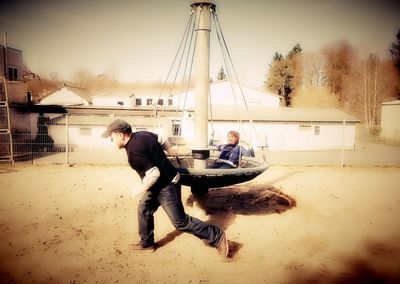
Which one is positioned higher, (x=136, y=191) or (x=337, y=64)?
(x=337, y=64)

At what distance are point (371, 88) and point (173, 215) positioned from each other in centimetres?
4431

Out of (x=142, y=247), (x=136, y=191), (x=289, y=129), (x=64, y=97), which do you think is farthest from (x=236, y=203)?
(x=64, y=97)

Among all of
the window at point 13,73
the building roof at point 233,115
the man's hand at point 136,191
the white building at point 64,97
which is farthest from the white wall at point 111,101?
the man's hand at point 136,191

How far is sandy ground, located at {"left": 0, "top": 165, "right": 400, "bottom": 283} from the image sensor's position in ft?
13.1

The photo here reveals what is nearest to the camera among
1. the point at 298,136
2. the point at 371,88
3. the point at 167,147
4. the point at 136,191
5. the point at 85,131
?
the point at 136,191

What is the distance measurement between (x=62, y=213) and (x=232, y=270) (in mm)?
4331

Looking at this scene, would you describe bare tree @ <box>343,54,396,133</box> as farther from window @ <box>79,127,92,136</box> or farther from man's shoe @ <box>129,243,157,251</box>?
man's shoe @ <box>129,243,157,251</box>

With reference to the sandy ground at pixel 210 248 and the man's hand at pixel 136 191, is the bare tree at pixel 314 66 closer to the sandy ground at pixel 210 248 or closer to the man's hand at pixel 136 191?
the sandy ground at pixel 210 248

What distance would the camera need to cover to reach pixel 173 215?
13.7ft

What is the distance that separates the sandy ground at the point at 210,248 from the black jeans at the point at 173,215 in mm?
415

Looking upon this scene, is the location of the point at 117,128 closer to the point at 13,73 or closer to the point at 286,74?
the point at 13,73

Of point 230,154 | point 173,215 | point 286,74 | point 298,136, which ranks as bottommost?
point 298,136

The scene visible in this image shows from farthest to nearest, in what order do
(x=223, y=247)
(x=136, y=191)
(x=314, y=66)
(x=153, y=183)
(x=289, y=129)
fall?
(x=314, y=66) → (x=289, y=129) → (x=223, y=247) → (x=153, y=183) → (x=136, y=191)

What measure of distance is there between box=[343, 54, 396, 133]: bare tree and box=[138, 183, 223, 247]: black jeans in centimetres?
3977
